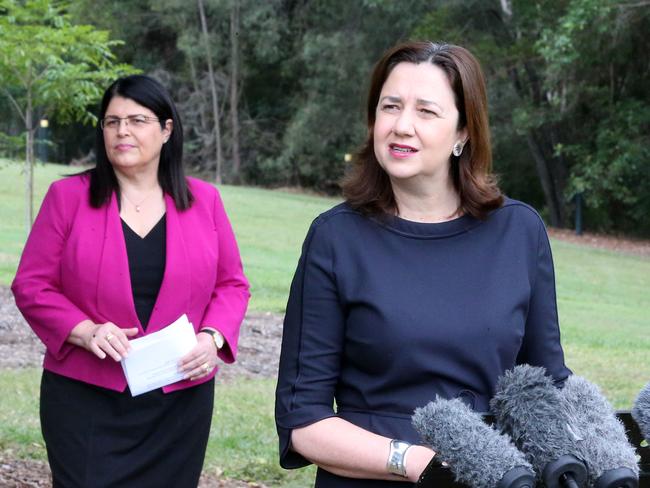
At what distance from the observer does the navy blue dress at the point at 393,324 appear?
105 inches

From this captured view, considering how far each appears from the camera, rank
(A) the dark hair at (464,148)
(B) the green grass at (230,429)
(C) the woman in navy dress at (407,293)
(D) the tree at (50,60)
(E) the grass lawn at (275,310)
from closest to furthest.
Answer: (C) the woman in navy dress at (407,293) → (A) the dark hair at (464,148) → (B) the green grass at (230,429) → (E) the grass lawn at (275,310) → (D) the tree at (50,60)

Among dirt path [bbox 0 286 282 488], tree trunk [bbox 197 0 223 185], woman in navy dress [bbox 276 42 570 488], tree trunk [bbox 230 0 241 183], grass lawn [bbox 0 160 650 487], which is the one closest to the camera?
woman in navy dress [bbox 276 42 570 488]

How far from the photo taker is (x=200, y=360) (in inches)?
181

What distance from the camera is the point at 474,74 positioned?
2832 mm

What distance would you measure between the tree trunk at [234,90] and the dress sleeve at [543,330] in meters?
Result: 46.8

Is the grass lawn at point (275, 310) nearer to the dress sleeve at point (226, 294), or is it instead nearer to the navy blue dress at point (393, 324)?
the dress sleeve at point (226, 294)

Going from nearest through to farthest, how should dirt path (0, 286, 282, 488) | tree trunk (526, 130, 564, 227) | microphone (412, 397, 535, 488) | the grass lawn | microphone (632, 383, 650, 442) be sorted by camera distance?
1. microphone (412, 397, 535, 488)
2. microphone (632, 383, 650, 442)
3. dirt path (0, 286, 282, 488)
4. the grass lawn
5. tree trunk (526, 130, 564, 227)

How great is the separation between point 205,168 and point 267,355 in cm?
4143

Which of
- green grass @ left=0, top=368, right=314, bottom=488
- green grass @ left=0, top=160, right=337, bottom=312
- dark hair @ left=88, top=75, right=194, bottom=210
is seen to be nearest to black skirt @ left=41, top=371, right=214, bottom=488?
dark hair @ left=88, top=75, right=194, bottom=210

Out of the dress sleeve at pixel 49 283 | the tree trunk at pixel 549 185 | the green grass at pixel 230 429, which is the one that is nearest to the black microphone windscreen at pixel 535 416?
the dress sleeve at pixel 49 283

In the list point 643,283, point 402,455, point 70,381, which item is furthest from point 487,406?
point 643,283

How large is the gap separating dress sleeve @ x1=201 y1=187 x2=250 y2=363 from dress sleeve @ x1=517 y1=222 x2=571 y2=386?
2212 millimetres

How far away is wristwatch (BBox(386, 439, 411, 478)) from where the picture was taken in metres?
2.52

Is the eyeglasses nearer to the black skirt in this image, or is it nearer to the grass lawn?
the black skirt
